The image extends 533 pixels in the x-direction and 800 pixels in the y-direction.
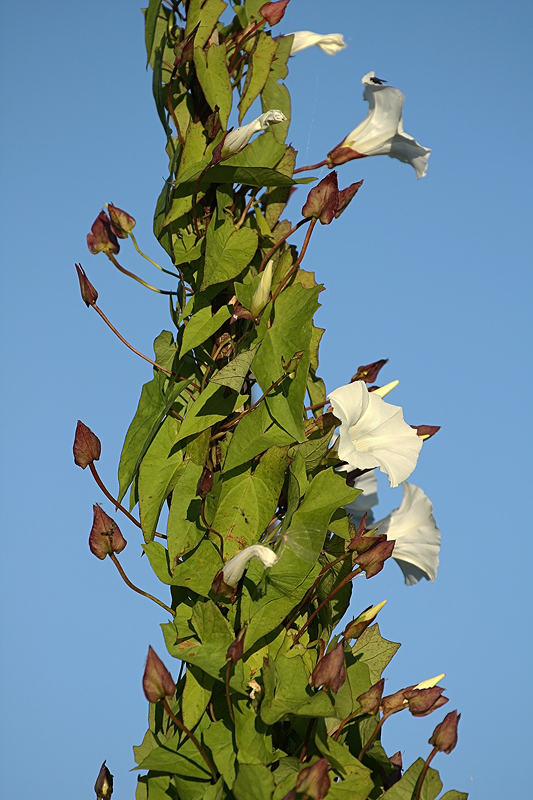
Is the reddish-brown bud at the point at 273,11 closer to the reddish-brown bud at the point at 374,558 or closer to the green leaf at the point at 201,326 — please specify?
the green leaf at the point at 201,326

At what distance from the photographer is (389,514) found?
6.00 feet

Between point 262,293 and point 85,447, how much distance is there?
46 centimetres

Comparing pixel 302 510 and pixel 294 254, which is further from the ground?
pixel 294 254

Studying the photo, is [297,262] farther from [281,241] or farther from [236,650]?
[236,650]

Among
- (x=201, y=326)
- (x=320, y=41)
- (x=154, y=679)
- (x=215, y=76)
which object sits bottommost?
(x=154, y=679)

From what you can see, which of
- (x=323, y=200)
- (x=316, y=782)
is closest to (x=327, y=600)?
(x=316, y=782)

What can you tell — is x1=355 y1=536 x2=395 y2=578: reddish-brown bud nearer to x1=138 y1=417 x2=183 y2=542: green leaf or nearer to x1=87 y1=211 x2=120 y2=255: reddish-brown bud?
x1=138 y1=417 x2=183 y2=542: green leaf

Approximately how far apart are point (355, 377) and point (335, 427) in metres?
0.25

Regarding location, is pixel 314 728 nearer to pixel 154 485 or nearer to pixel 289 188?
pixel 154 485

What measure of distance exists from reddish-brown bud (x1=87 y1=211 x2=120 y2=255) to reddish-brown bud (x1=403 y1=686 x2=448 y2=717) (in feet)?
3.68

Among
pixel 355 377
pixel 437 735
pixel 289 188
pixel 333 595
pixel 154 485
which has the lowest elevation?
pixel 437 735

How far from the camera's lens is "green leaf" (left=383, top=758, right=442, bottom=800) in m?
1.50

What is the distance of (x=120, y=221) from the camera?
1720mm

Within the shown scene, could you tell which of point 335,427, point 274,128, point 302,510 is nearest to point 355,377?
point 335,427
